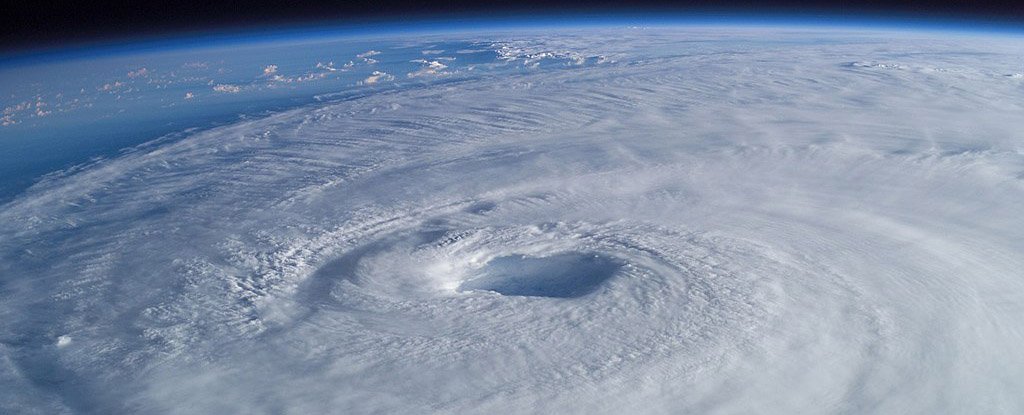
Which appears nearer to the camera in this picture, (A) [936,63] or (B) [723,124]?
(B) [723,124]

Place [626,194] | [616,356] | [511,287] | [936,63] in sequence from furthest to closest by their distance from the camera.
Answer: [936,63] → [626,194] → [511,287] → [616,356]

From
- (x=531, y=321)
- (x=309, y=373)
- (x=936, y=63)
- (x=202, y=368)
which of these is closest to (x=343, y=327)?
(x=309, y=373)

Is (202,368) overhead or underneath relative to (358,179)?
underneath

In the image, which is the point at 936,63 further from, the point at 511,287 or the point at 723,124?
the point at 511,287

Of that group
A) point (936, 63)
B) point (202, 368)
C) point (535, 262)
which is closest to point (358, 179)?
point (535, 262)

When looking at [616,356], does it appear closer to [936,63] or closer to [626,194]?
[626,194]

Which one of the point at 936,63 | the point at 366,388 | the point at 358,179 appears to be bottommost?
the point at 366,388

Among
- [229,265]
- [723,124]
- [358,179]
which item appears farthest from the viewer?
[723,124]

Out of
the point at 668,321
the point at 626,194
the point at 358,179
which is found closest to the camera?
the point at 668,321

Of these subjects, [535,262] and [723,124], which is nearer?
[535,262]
